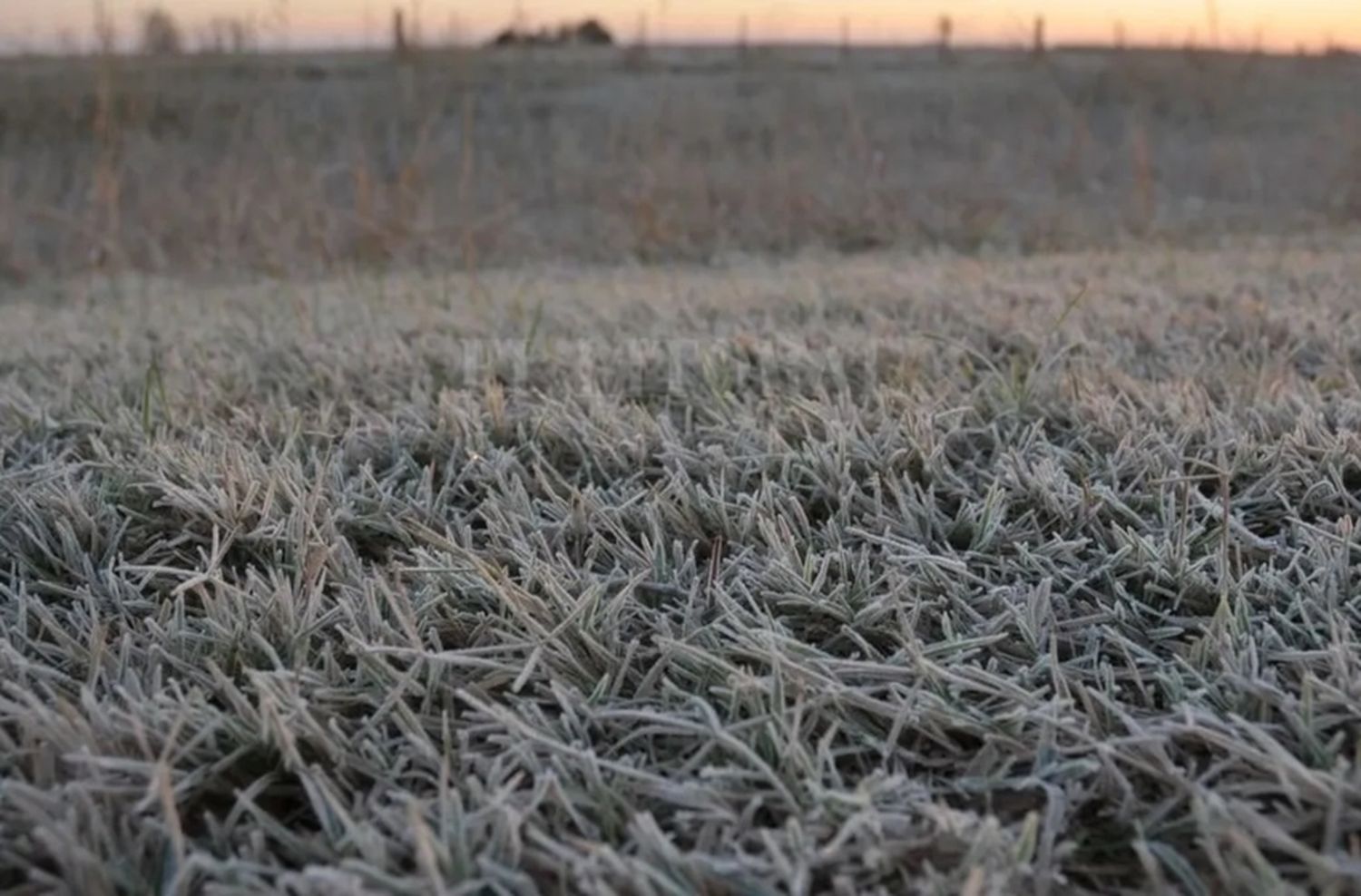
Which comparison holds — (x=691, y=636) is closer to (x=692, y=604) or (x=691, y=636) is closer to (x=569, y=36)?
(x=692, y=604)

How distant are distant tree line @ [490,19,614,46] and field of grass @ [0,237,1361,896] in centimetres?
1573

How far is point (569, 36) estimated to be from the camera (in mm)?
22312

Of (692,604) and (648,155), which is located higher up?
(648,155)

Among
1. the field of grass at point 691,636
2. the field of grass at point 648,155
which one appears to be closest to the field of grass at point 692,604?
the field of grass at point 691,636

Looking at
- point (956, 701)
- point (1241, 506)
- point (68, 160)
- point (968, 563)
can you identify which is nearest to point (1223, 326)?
point (1241, 506)

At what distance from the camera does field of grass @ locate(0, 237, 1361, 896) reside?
0.71 meters

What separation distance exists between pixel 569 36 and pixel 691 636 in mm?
23117

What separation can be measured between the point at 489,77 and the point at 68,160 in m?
5.33

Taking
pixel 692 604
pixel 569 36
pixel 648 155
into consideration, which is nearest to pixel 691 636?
pixel 692 604

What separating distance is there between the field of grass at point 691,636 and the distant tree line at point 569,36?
15732 mm

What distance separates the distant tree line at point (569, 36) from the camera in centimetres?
1652

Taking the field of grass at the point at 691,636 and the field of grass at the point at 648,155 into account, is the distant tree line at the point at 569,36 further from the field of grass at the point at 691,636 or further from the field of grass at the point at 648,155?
the field of grass at the point at 691,636

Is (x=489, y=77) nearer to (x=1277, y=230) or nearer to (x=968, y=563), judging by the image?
(x=1277, y=230)

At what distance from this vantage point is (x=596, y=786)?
76 cm
